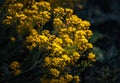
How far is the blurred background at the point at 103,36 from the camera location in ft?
14.6

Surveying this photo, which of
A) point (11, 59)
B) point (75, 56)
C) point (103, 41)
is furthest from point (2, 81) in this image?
point (103, 41)

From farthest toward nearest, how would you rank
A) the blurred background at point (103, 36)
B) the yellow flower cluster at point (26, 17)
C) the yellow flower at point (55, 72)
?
the blurred background at point (103, 36) → the yellow flower cluster at point (26, 17) → the yellow flower at point (55, 72)

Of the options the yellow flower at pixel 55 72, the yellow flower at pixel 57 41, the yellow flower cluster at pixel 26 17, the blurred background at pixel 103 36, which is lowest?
the blurred background at pixel 103 36

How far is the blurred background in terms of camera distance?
4450 millimetres

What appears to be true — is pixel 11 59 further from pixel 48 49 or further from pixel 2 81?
pixel 48 49

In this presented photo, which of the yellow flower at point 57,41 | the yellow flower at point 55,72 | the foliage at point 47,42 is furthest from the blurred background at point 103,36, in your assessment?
the yellow flower at point 55,72

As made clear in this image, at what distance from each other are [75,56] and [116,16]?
4785 millimetres

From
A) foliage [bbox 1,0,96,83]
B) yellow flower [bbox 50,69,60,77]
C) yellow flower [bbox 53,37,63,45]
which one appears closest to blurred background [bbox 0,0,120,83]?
foliage [bbox 1,0,96,83]

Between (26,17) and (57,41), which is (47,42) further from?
(26,17)

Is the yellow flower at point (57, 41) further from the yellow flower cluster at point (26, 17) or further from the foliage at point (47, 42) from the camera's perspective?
the yellow flower cluster at point (26, 17)

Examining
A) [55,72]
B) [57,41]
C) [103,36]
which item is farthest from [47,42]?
[103,36]

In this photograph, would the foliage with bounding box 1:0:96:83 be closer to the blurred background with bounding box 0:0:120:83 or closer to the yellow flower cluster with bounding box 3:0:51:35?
the yellow flower cluster with bounding box 3:0:51:35

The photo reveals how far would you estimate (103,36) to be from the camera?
6.91 m

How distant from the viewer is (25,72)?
13.0 ft
